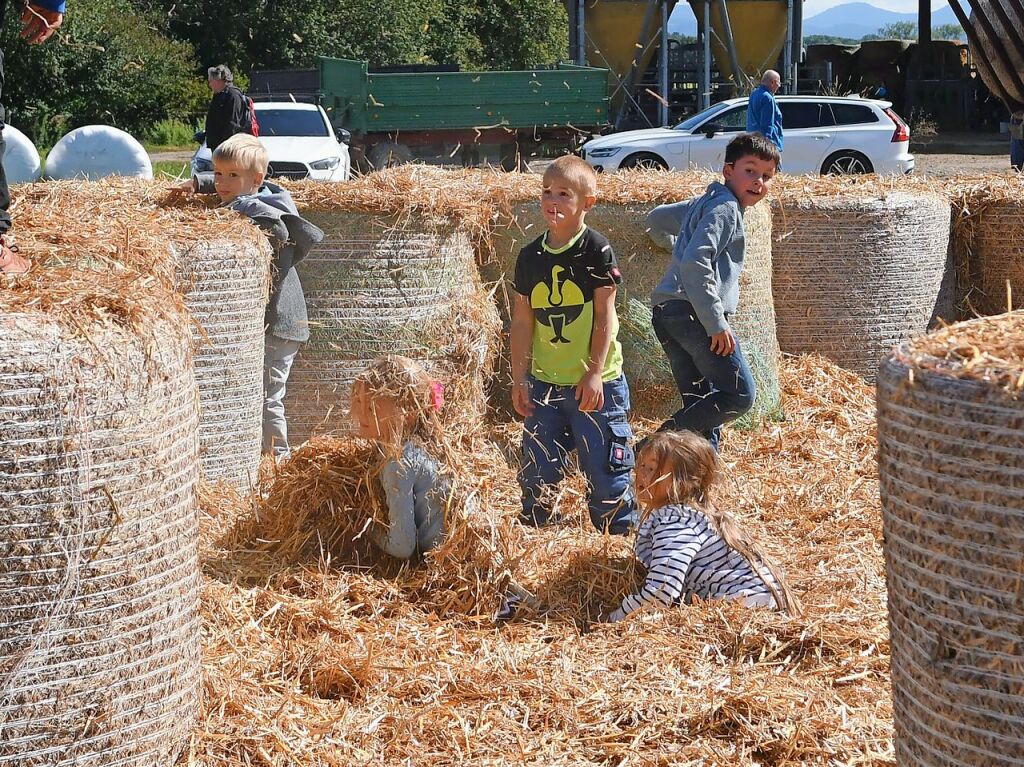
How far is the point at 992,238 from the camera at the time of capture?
8.88 metres

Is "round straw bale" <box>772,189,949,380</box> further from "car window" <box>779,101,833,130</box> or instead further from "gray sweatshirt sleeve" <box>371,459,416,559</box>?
"car window" <box>779,101,833,130</box>

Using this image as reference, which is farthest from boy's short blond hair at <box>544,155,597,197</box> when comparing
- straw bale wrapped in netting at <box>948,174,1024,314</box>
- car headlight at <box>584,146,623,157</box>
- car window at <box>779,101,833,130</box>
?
car window at <box>779,101,833,130</box>

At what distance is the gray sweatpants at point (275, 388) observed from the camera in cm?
624

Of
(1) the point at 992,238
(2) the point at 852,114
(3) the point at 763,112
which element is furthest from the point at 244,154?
(2) the point at 852,114

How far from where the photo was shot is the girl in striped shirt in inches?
172

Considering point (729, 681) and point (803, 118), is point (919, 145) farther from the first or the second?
point (729, 681)

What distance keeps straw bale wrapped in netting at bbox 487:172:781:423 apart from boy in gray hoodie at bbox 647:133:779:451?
125 cm

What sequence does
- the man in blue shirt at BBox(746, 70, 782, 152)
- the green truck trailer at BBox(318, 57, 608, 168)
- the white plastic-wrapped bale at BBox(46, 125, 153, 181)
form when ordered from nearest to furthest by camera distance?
1. the man in blue shirt at BBox(746, 70, 782, 152)
2. the white plastic-wrapped bale at BBox(46, 125, 153, 181)
3. the green truck trailer at BBox(318, 57, 608, 168)

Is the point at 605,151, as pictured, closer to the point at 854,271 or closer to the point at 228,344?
the point at 854,271

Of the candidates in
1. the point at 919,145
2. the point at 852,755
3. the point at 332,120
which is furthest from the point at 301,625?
the point at 919,145

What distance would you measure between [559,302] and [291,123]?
13.1 metres

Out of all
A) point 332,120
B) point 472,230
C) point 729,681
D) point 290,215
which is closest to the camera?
point 729,681

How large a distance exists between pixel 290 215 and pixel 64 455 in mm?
3151

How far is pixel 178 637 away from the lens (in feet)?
11.1
